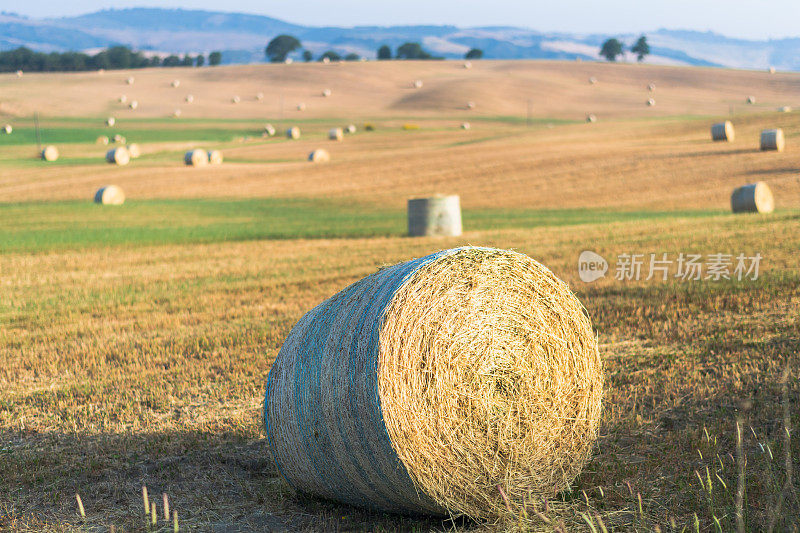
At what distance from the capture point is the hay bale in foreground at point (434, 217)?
69.1 ft

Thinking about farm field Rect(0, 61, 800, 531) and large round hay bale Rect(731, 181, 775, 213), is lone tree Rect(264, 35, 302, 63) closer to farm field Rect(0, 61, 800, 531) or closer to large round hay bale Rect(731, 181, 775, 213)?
farm field Rect(0, 61, 800, 531)

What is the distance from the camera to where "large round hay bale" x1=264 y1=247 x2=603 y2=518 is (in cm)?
511

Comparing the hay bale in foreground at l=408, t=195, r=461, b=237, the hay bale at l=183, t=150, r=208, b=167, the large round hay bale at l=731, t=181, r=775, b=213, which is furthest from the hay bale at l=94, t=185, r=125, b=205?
the large round hay bale at l=731, t=181, r=775, b=213

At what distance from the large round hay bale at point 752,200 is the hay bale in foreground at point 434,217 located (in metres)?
8.11

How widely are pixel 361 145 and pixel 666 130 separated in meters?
18.6

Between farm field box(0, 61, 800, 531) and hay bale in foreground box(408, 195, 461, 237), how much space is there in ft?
1.80

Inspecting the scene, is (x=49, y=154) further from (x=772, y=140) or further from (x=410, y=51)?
(x=410, y=51)

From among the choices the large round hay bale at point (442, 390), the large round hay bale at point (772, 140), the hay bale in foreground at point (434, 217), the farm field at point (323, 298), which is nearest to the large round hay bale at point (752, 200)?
the farm field at point (323, 298)

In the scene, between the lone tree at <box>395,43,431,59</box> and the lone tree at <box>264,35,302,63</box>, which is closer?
the lone tree at <box>264,35,302,63</box>

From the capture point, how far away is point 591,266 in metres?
15.1

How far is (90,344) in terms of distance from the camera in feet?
35.6

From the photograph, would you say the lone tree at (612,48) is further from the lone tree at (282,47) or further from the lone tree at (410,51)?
the lone tree at (282,47)

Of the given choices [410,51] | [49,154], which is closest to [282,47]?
[410,51]

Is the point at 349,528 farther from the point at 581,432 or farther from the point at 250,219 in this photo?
the point at 250,219
